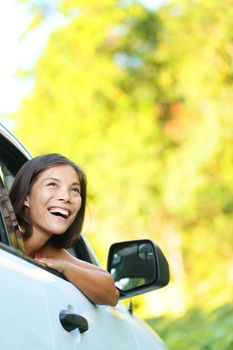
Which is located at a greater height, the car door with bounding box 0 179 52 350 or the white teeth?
the white teeth

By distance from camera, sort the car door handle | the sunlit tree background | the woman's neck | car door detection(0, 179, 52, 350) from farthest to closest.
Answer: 1. the sunlit tree background
2. the woman's neck
3. the car door handle
4. car door detection(0, 179, 52, 350)

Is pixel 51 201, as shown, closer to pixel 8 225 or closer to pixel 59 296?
pixel 8 225

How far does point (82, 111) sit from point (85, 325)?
77.0 feet

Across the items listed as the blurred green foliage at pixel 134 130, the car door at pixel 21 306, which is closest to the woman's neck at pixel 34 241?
the car door at pixel 21 306

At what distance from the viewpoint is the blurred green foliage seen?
24.7m

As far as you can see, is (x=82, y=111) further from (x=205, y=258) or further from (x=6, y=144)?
(x=6, y=144)

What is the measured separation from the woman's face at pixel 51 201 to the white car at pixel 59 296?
101 mm

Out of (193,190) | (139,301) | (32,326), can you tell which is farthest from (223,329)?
(139,301)

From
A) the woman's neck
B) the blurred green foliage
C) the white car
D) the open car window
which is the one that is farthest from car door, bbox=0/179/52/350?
the blurred green foliage

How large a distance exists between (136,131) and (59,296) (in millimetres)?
22906

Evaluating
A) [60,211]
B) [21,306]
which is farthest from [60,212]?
[21,306]

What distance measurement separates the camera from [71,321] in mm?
3248

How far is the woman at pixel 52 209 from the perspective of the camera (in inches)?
142

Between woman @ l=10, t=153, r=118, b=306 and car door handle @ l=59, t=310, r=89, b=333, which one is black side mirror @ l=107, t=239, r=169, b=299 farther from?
car door handle @ l=59, t=310, r=89, b=333
